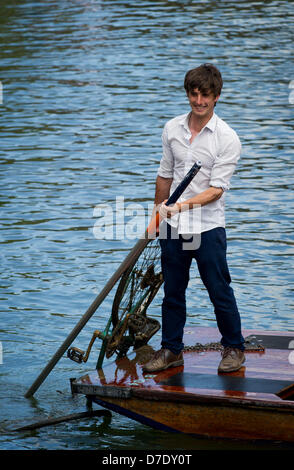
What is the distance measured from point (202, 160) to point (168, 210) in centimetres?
38

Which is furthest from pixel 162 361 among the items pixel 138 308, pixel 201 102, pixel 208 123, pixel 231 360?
pixel 201 102

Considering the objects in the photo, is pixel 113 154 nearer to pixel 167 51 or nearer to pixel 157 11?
pixel 167 51

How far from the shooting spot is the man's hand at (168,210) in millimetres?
6223

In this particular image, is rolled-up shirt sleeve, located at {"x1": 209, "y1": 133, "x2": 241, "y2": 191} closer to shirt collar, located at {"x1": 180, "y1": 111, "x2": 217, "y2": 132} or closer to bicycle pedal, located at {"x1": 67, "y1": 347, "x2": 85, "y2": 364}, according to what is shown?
shirt collar, located at {"x1": 180, "y1": 111, "x2": 217, "y2": 132}

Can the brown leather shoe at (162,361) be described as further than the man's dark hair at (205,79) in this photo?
Yes

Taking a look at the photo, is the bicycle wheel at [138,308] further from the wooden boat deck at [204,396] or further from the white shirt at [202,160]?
the white shirt at [202,160]

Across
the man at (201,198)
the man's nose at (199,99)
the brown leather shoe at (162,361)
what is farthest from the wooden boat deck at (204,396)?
the man's nose at (199,99)

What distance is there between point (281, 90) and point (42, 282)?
10060mm

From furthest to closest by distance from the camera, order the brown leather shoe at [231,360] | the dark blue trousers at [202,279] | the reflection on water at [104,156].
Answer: the reflection on water at [104,156]
the brown leather shoe at [231,360]
the dark blue trousers at [202,279]

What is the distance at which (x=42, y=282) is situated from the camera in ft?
33.1

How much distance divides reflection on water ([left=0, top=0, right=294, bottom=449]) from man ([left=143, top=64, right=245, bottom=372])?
889 mm

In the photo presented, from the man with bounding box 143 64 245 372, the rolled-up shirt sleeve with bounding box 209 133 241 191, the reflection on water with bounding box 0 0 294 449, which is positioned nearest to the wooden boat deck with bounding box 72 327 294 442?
the man with bounding box 143 64 245 372

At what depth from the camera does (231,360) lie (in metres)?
6.66

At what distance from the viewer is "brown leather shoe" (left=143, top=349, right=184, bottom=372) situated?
22.0 ft
